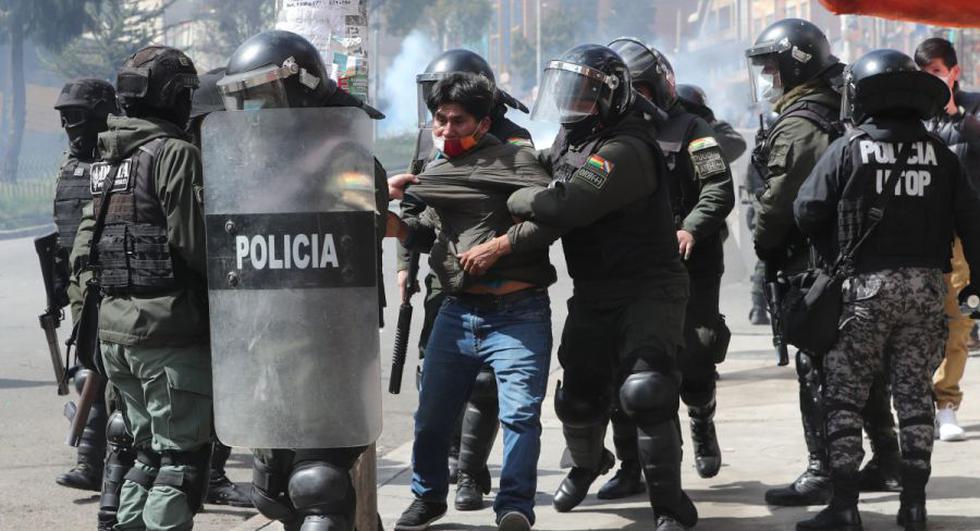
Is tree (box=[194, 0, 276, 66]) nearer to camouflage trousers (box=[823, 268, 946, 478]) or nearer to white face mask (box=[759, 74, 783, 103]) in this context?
white face mask (box=[759, 74, 783, 103])

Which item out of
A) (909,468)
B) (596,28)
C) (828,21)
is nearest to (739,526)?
(909,468)

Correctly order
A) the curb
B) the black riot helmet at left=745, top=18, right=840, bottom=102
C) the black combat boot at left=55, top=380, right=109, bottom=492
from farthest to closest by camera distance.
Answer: the curb → the black combat boot at left=55, top=380, right=109, bottom=492 → the black riot helmet at left=745, top=18, right=840, bottom=102

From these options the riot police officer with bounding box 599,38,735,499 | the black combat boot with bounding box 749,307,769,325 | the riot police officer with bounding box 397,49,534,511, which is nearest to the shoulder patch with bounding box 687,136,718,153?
the riot police officer with bounding box 599,38,735,499

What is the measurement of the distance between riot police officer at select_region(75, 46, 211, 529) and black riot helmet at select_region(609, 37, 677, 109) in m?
2.32

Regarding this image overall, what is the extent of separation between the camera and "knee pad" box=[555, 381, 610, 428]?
18.8 ft

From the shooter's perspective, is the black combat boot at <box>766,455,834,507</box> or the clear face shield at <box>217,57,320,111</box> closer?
the clear face shield at <box>217,57,320,111</box>

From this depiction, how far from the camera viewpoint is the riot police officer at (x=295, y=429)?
4438 millimetres

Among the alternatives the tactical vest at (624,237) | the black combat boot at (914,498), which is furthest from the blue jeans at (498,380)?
the black combat boot at (914,498)

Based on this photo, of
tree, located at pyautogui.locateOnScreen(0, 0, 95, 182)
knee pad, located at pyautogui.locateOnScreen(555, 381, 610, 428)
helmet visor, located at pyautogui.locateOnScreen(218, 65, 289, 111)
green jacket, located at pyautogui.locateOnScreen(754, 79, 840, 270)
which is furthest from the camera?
tree, located at pyautogui.locateOnScreen(0, 0, 95, 182)

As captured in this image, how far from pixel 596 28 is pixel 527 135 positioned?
218ft

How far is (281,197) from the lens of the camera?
432cm

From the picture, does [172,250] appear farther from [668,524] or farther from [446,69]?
[446,69]

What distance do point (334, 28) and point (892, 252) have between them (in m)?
2.16

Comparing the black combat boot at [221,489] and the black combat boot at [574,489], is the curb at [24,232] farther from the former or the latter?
the black combat boot at [574,489]
